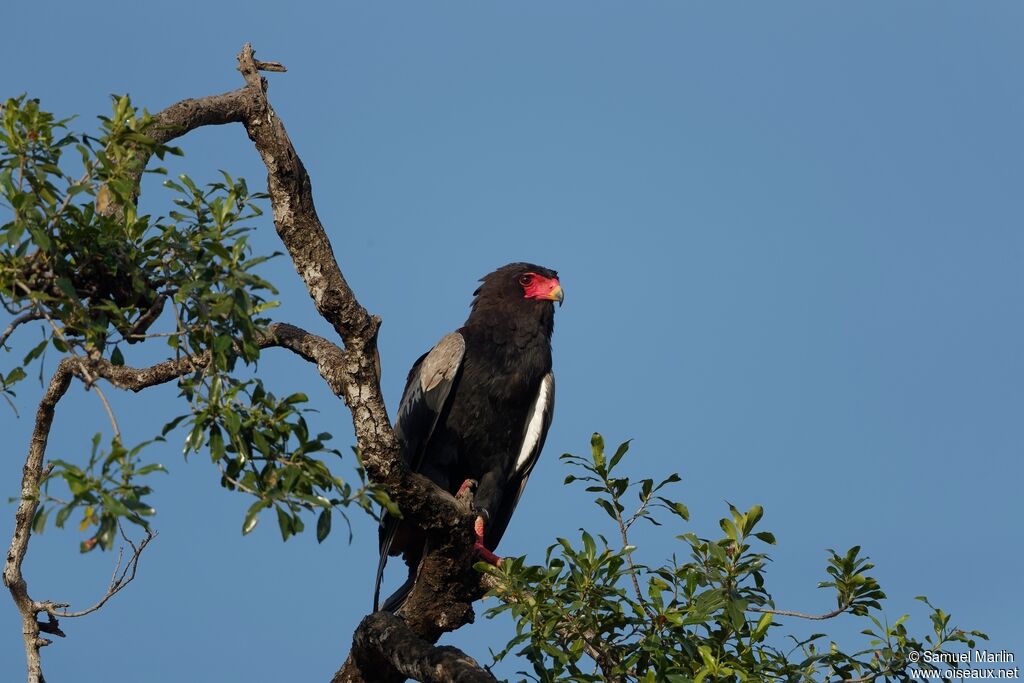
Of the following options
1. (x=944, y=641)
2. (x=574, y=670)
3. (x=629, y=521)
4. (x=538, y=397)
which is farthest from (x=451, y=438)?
(x=944, y=641)

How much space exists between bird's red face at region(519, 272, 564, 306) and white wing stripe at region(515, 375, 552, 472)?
2.31 feet

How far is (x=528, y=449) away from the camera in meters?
7.27

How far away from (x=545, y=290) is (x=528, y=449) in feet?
3.77

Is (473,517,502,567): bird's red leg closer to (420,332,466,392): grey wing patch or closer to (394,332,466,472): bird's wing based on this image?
(394,332,466,472): bird's wing

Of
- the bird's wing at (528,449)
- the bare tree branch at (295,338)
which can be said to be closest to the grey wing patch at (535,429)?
the bird's wing at (528,449)

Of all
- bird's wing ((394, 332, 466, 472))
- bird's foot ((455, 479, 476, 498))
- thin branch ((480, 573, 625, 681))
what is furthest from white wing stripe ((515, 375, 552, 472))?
thin branch ((480, 573, 625, 681))

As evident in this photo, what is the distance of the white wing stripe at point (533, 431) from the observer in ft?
23.8

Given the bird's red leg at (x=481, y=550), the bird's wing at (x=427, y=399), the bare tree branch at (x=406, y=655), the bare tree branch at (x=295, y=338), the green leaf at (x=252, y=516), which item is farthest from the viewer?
the bird's wing at (x=427, y=399)

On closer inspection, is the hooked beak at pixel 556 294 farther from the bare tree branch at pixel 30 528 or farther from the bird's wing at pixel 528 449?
the bare tree branch at pixel 30 528

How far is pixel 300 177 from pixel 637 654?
252cm

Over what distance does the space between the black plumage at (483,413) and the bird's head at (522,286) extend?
0.14 metres

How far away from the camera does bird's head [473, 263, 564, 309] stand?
25.1 ft

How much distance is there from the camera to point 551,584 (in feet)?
14.8

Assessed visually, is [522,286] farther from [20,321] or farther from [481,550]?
[20,321]
